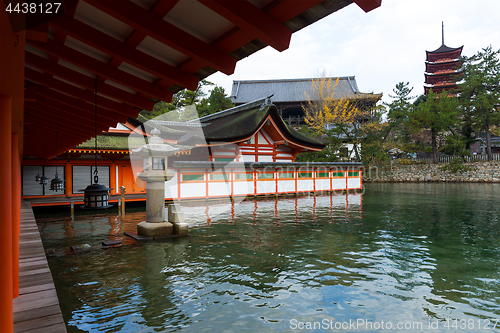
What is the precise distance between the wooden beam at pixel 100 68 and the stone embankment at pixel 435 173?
1423 inches

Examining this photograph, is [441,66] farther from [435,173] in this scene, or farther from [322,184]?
[322,184]

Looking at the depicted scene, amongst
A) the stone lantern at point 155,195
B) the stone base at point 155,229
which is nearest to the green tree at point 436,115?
the stone lantern at point 155,195

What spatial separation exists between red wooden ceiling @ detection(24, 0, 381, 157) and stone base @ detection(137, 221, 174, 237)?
5.10 metres

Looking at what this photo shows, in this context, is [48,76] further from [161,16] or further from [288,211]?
[288,211]

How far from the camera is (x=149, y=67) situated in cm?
329

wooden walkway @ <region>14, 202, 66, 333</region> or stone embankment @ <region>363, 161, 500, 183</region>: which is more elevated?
stone embankment @ <region>363, 161, 500, 183</region>

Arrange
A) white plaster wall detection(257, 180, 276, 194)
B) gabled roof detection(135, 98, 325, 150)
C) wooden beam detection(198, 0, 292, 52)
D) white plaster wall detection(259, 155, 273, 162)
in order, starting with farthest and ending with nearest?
1. white plaster wall detection(259, 155, 273, 162)
2. white plaster wall detection(257, 180, 276, 194)
3. gabled roof detection(135, 98, 325, 150)
4. wooden beam detection(198, 0, 292, 52)

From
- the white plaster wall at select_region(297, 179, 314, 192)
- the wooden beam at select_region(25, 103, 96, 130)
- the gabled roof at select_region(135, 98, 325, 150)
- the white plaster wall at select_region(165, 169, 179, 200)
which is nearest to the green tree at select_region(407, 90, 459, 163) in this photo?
the gabled roof at select_region(135, 98, 325, 150)

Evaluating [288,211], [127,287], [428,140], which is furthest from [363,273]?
[428,140]

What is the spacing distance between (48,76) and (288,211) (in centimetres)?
1173

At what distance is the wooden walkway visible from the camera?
9.73 ft

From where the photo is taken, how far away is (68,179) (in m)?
17.2

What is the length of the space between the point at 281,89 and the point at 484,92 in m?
23.1

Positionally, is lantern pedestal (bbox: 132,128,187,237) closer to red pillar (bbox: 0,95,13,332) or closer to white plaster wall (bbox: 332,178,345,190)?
red pillar (bbox: 0,95,13,332)
